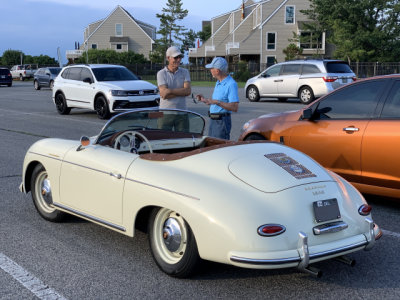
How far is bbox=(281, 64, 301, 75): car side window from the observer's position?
21.7 meters

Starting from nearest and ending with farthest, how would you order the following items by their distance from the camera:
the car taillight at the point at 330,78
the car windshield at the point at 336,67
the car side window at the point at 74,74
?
the car side window at the point at 74,74, the car taillight at the point at 330,78, the car windshield at the point at 336,67

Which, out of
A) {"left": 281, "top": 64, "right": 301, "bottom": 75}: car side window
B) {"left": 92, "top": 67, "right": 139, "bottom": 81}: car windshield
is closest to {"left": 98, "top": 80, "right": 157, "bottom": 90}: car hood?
{"left": 92, "top": 67, "right": 139, "bottom": 81}: car windshield

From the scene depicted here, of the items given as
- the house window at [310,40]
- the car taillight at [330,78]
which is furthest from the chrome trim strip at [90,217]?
the house window at [310,40]

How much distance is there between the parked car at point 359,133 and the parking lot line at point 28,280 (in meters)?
3.73

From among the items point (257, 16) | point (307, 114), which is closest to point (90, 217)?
point (307, 114)

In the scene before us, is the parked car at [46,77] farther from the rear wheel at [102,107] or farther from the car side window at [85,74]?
the rear wheel at [102,107]

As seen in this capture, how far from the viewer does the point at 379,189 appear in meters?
6.18

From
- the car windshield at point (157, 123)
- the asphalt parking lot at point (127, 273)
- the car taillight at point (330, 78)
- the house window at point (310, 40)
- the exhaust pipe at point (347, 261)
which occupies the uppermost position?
the house window at point (310, 40)

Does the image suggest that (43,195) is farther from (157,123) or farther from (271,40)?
(271,40)

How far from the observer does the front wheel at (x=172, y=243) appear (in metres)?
4.04

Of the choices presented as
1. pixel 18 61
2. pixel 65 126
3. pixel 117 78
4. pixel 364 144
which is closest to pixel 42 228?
pixel 364 144

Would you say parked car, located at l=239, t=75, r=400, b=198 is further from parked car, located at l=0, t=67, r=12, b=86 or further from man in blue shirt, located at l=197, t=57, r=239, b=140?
parked car, located at l=0, t=67, r=12, b=86

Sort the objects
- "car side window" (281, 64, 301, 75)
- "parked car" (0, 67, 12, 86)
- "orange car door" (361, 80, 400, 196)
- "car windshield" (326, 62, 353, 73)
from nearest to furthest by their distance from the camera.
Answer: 1. "orange car door" (361, 80, 400, 196)
2. "car windshield" (326, 62, 353, 73)
3. "car side window" (281, 64, 301, 75)
4. "parked car" (0, 67, 12, 86)

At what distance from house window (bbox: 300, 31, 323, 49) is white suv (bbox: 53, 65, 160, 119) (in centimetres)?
3724
